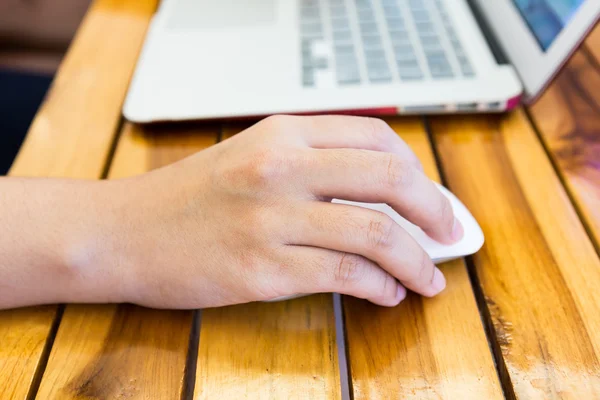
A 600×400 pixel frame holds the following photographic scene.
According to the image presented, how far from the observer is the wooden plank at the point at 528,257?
0.38 m

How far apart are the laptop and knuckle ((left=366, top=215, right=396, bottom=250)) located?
0.20 m

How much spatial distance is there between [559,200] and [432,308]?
7.8 inches

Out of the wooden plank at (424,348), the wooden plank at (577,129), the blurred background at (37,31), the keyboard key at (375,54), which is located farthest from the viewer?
the blurred background at (37,31)

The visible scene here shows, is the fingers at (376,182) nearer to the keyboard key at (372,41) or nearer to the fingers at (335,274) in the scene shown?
the fingers at (335,274)

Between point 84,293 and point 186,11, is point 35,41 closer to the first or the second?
point 186,11

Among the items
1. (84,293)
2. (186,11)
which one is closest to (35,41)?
(186,11)

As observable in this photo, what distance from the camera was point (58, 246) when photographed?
43 centimetres

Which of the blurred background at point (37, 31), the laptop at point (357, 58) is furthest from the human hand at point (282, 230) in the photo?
the blurred background at point (37, 31)

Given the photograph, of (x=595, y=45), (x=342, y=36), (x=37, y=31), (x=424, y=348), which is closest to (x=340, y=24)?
(x=342, y=36)

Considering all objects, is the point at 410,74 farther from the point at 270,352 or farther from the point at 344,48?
the point at 270,352

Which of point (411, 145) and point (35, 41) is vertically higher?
point (411, 145)

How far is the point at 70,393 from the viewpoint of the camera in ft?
1.25

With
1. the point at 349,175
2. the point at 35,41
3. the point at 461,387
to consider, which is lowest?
the point at 35,41

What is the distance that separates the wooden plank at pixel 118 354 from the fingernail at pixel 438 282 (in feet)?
0.72
